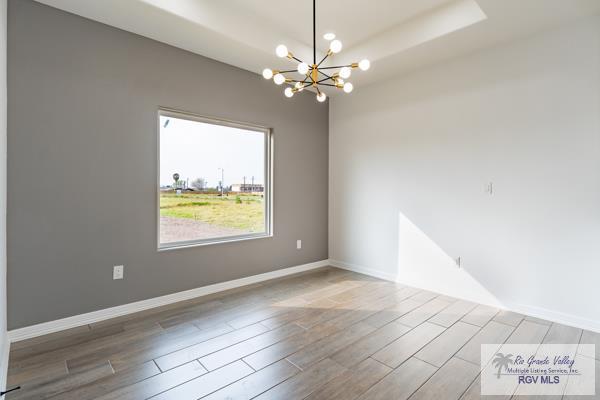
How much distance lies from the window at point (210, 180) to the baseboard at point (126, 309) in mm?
539

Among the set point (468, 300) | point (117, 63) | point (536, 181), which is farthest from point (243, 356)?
point (536, 181)

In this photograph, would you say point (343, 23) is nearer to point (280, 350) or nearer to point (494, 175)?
point (494, 175)

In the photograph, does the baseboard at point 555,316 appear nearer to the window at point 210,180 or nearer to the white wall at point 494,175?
the white wall at point 494,175

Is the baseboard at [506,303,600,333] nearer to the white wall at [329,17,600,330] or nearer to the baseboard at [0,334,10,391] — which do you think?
the white wall at [329,17,600,330]

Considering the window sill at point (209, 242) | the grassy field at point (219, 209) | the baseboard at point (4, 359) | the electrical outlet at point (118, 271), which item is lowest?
the baseboard at point (4, 359)

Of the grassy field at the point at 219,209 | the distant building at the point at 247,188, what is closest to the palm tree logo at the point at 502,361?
the grassy field at the point at 219,209

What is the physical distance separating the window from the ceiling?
0.82m

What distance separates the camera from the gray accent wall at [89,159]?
8.02 ft

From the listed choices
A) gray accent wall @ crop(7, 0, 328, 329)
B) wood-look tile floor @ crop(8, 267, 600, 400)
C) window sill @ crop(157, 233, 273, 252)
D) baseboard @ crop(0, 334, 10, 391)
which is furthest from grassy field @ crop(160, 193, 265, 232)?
baseboard @ crop(0, 334, 10, 391)

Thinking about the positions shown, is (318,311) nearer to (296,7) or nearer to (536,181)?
(536,181)

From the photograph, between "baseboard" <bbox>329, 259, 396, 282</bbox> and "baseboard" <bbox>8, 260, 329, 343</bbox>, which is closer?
"baseboard" <bbox>8, 260, 329, 343</bbox>

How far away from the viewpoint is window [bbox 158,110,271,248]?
3.30m

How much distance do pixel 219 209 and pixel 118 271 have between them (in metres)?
1.26

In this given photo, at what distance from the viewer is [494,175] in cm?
319
